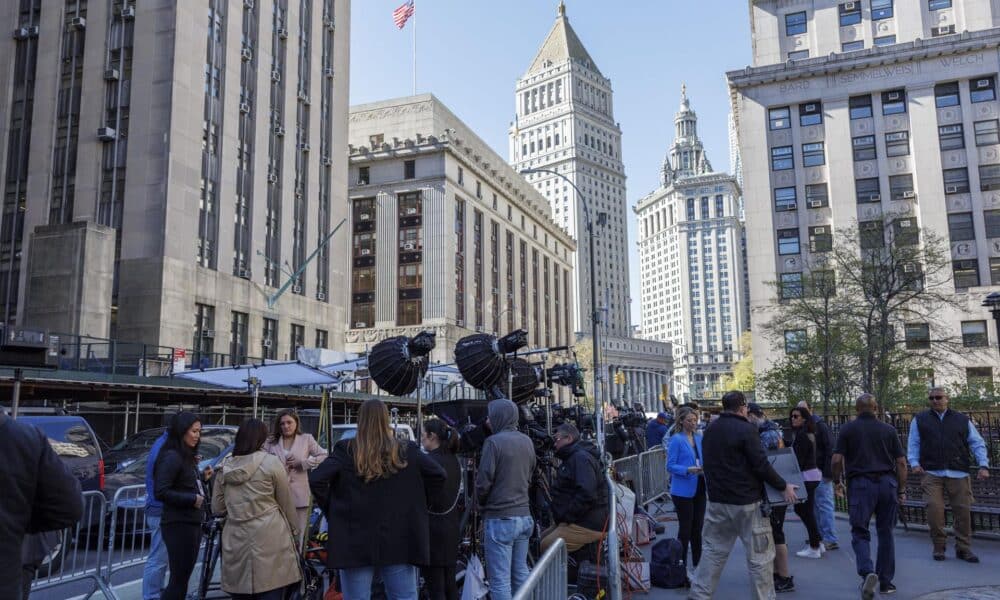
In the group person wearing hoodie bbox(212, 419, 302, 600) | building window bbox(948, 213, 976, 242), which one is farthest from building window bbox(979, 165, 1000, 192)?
person wearing hoodie bbox(212, 419, 302, 600)

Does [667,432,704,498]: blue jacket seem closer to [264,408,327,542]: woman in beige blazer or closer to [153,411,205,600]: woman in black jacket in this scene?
[264,408,327,542]: woman in beige blazer

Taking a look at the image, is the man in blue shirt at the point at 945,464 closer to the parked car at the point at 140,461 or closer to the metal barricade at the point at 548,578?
the metal barricade at the point at 548,578

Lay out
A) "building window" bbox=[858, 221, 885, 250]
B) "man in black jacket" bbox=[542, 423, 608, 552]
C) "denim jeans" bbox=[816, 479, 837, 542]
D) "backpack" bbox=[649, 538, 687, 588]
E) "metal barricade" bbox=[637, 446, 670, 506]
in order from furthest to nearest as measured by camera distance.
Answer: "building window" bbox=[858, 221, 885, 250] < "metal barricade" bbox=[637, 446, 670, 506] < "denim jeans" bbox=[816, 479, 837, 542] < "backpack" bbox=[649, 538, 687, 588] < "man in black jacket" bbox=[542, 423, 608, 552]

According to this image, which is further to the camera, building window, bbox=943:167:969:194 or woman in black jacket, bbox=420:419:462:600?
building window, bbox=943:167:969:194

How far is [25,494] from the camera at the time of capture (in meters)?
3.58

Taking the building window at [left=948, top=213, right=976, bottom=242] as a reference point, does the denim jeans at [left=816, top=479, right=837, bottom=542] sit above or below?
below

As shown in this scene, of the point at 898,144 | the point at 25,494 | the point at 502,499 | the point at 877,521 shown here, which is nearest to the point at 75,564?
the point at 502,499

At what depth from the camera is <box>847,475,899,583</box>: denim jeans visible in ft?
25.8

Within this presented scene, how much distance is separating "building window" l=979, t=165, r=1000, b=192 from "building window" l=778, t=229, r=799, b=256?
1122 cm

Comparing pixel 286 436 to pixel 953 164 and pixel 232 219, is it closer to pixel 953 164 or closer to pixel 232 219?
pixel 232 219

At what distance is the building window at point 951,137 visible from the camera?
4800cm

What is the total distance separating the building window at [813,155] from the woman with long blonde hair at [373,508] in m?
50.7

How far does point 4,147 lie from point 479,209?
149 ft

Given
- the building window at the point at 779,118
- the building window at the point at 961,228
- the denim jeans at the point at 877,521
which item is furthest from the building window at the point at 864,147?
the denim jeans at the point at 877,521
